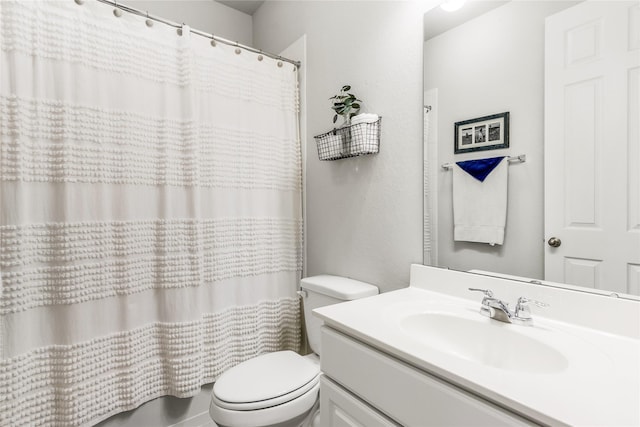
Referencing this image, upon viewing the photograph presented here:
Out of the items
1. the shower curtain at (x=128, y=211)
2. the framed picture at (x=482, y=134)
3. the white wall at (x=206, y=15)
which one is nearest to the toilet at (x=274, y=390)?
the shower curtain at (x=128, y=211)

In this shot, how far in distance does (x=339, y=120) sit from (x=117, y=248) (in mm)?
1217

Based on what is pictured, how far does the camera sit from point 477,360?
0.95m

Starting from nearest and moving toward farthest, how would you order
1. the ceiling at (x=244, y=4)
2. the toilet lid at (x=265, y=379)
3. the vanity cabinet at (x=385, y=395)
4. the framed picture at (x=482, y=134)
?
the vanity cabinet at (x=385, y=395) → the framed picture at (x=482, y=134) → the toilet lid at (x=265, y=379) → the ceiling at (x=244, y=4)

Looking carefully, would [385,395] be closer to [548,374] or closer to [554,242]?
[548,374]

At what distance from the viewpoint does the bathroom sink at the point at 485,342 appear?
2.71ft

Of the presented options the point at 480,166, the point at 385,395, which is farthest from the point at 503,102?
the point at 385,395

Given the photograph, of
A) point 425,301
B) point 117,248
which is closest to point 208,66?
point 117,248

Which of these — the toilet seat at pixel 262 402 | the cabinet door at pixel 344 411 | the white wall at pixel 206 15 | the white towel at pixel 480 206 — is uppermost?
the white wall at pixel 206 15

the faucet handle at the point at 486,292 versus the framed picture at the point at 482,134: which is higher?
the framed picture at the point at 482,134

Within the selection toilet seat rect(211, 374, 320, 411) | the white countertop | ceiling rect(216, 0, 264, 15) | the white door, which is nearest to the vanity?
the white countertop

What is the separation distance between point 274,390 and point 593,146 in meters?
1.31

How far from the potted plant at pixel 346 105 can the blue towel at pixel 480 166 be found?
0.59 m

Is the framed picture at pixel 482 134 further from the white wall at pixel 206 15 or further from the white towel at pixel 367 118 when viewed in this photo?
the white wall at pixel 206 15

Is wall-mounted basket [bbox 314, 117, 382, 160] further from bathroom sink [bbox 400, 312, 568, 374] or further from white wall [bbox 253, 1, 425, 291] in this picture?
bathroom sink [bbox 400, 312, 568, 374]
